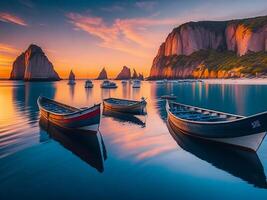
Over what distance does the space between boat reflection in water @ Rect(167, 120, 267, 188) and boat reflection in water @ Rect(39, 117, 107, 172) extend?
21.3 feet

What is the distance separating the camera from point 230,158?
16.2 metres

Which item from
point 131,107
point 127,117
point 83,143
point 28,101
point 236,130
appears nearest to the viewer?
point 236,130

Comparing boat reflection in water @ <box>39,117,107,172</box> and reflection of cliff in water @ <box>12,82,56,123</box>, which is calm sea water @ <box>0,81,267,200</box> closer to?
boat reflection in water @ <box>39,117,107,172</box>

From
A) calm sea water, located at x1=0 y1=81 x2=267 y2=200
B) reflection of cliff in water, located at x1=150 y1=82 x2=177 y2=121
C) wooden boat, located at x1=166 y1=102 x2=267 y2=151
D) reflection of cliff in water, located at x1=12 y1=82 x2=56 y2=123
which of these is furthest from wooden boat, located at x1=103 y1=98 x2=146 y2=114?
wooden boat, located at x1=166 y1=102 x2=267 y2=151

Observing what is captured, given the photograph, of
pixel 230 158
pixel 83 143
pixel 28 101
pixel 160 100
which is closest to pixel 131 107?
pixel 83 143

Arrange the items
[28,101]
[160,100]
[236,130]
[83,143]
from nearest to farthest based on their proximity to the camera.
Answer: [236,130]
[83,143]
[28,101]
[160,100]

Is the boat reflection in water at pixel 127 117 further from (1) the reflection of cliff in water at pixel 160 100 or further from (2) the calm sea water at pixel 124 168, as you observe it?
(2) the calm sea water at pixel 124 168

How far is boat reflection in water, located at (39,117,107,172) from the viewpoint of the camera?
16.6 meters

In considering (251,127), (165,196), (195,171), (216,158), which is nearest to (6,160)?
(165,196)

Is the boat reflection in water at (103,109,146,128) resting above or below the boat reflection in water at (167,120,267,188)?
above

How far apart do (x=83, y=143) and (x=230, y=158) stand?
1122 cm

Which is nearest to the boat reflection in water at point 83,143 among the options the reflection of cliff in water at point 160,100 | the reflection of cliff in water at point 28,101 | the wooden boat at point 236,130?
the wooden boat at point 236,130

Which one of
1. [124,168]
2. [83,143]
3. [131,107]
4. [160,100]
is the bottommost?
[124,168]

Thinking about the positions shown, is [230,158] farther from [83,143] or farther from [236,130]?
[83,143]
